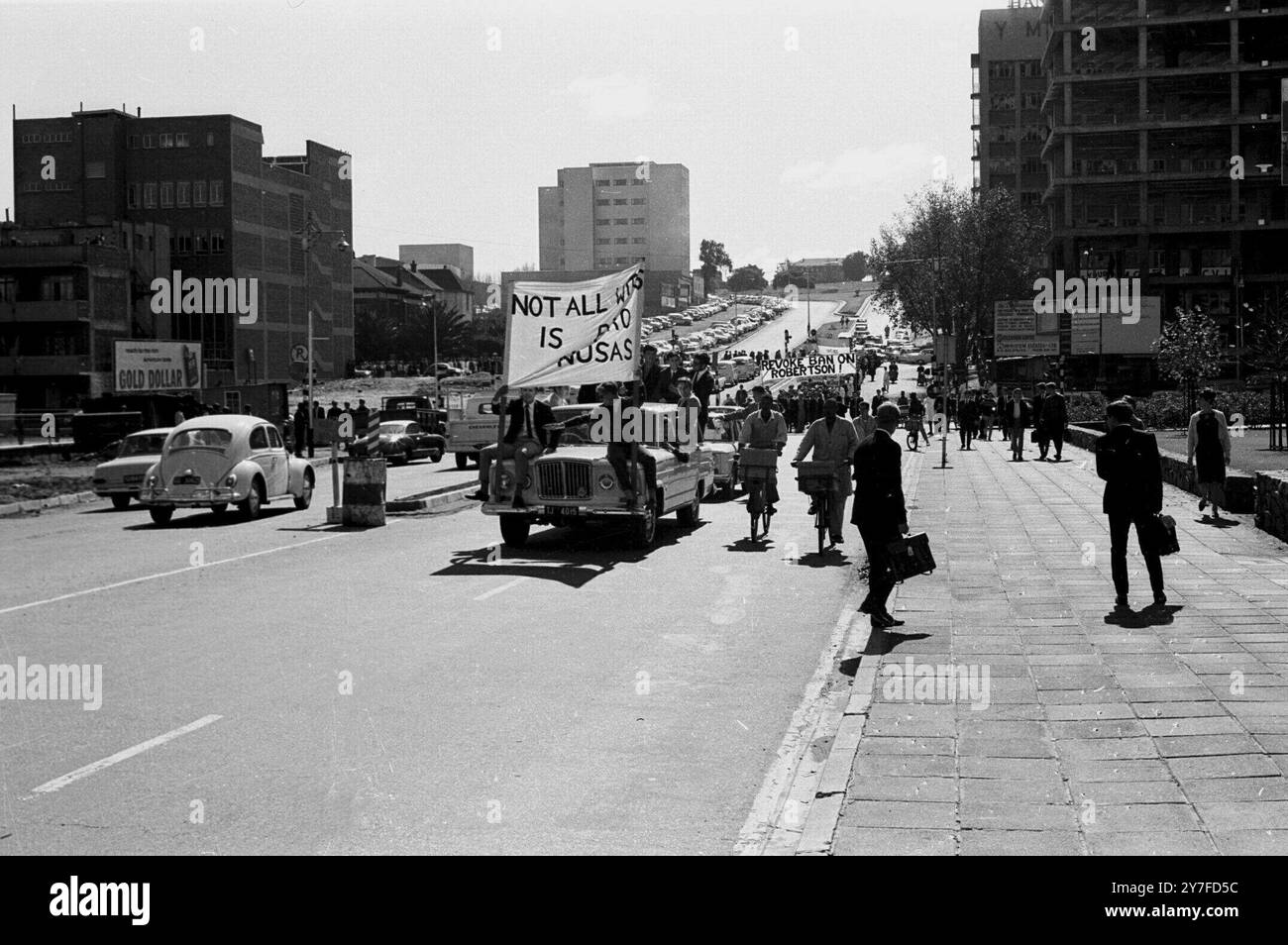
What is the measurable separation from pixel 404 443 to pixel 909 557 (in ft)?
112

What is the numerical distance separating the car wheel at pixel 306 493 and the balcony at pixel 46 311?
182ft

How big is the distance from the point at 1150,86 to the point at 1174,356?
104ft

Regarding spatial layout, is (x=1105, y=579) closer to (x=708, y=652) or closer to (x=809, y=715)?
(x=708, y=652)

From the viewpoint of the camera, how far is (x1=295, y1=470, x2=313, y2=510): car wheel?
2570 centimetres

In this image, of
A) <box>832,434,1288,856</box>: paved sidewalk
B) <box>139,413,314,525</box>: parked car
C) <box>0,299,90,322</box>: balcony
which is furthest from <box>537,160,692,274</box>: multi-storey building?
<box>832,434,1288,856</box>: paved sidewalk

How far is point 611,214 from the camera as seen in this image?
616 ft

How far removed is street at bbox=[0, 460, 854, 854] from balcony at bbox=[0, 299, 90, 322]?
2461 inches

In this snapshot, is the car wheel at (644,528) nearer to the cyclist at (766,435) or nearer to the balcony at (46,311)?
the cyclist at (766,435)

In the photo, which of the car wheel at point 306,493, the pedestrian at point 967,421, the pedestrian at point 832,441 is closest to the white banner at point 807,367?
the pedestrian at point 967,421

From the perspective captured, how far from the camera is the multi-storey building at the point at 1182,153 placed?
295 ft

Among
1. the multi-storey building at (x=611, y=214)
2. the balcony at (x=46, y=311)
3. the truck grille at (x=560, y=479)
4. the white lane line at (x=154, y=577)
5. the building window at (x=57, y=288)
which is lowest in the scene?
the white lane line at (x=154, y=577)

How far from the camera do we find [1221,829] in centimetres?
606

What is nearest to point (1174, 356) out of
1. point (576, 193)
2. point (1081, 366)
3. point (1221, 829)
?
point (1081, 366)

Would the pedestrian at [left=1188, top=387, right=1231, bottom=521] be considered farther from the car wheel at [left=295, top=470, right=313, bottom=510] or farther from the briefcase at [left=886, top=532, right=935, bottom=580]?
the car wheel at [left=295, top=470, right=313, bottom=510]
